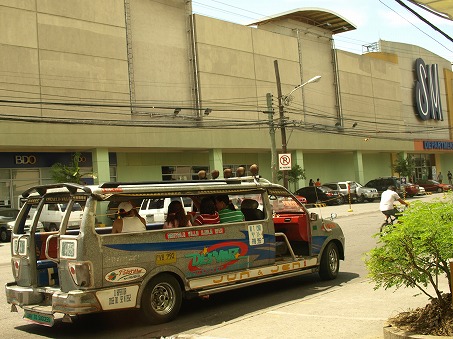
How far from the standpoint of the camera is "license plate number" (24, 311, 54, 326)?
7000 millimetres

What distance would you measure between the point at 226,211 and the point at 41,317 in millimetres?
3100

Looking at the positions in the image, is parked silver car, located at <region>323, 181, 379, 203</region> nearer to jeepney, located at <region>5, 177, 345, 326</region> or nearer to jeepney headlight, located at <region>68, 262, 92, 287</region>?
jeepney, located at <region>5, 177, 345, 326</region>

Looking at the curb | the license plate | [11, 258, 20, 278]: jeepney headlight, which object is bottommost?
the curb

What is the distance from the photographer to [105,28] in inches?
1250

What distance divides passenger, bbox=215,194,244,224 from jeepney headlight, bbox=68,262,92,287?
245 cm

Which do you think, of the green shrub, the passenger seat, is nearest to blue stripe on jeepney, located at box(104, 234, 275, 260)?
the passenger seat

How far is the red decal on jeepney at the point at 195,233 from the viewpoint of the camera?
7711mm

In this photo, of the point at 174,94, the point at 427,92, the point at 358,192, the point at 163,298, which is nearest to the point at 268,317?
the point at 163,298

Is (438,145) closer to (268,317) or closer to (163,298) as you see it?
(268,317)

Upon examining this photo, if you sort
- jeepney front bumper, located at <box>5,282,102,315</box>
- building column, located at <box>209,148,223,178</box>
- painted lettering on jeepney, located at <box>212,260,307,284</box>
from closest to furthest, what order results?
1. jeepney front bumper, located at <box>5,282,102,315</box>
2. painted lettering on jeepney, located at <box>212,260,307,284</box>
3. building column, located at <box>209,148,223,178</box>

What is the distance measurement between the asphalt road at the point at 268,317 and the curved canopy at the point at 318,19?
124ft

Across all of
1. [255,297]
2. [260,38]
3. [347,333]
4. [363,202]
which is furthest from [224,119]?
[347,333]

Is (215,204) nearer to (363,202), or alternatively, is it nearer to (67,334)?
(67,334)

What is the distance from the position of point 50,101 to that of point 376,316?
25166mm
